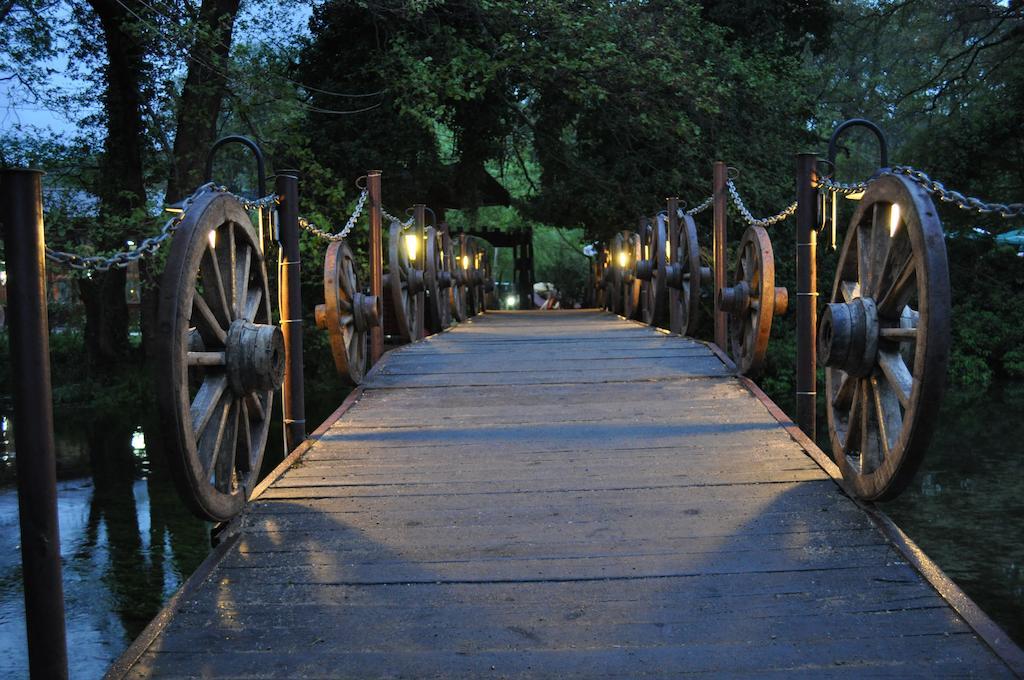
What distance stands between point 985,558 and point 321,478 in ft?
22.7

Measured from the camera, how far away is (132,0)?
41.9 ft

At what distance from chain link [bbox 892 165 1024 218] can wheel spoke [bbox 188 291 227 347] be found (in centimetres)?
240

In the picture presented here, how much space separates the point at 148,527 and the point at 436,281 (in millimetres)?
3791

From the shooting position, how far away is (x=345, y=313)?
21.6ft

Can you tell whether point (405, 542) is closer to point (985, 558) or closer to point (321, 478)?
point (321, 478)

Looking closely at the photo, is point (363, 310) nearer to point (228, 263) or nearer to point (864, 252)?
point (228, 263)

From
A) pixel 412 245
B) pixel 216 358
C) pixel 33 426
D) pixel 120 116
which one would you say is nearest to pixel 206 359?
pixel 216 358

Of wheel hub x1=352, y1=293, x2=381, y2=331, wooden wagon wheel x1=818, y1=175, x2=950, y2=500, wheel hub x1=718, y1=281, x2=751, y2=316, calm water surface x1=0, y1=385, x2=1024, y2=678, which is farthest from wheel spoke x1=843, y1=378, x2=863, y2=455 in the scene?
calm water surface x1=0, y1=385, x2=1024, y2=678

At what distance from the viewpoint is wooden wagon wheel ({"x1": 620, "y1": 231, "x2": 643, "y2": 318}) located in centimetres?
1228

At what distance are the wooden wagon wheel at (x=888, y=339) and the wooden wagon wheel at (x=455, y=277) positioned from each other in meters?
7.39

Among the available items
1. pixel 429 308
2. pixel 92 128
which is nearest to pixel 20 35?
pixel 92 128

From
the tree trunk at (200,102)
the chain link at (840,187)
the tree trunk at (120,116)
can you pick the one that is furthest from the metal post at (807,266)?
the tree trunk at (120,116)

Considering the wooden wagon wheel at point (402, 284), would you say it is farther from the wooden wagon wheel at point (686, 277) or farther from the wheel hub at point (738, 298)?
the wheel hub at point (738, 298)

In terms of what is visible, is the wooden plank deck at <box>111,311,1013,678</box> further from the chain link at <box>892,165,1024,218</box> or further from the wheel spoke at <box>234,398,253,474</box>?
the chain link at <box>892,165,1024,218</box>
